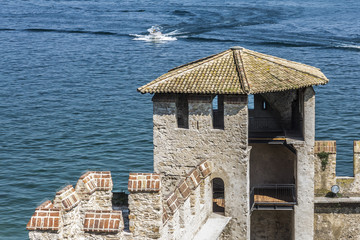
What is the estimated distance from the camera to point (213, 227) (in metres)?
22.6

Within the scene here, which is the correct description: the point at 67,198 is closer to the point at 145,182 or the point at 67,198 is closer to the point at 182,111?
the point at 145,182

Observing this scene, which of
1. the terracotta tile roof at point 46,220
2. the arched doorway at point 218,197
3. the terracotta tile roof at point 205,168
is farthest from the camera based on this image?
the arched doorway at point 218,197

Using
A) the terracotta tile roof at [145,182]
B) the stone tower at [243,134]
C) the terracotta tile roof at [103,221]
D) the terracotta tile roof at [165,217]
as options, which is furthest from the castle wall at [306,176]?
the terracotta tile roof at [103,221]

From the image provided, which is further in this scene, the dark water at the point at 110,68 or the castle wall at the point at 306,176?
the dark water at the point at 110,68

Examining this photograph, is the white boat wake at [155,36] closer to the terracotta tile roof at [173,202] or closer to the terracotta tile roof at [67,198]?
the terracotta tile roof at [173,202]

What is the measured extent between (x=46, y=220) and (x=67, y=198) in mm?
744

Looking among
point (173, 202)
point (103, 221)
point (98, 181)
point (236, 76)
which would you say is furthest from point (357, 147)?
point (103, 221)

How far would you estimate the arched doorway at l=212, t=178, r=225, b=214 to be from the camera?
24.7 m

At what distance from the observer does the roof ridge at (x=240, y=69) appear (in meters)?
23.1

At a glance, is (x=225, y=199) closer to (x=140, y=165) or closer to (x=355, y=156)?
(x=355, y=156)

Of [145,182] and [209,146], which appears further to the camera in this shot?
[209,146]

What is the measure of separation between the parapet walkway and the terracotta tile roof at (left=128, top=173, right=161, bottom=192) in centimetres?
470

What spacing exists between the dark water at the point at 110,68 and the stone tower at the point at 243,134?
1577cm

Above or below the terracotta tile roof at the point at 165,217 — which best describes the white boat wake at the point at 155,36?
above
